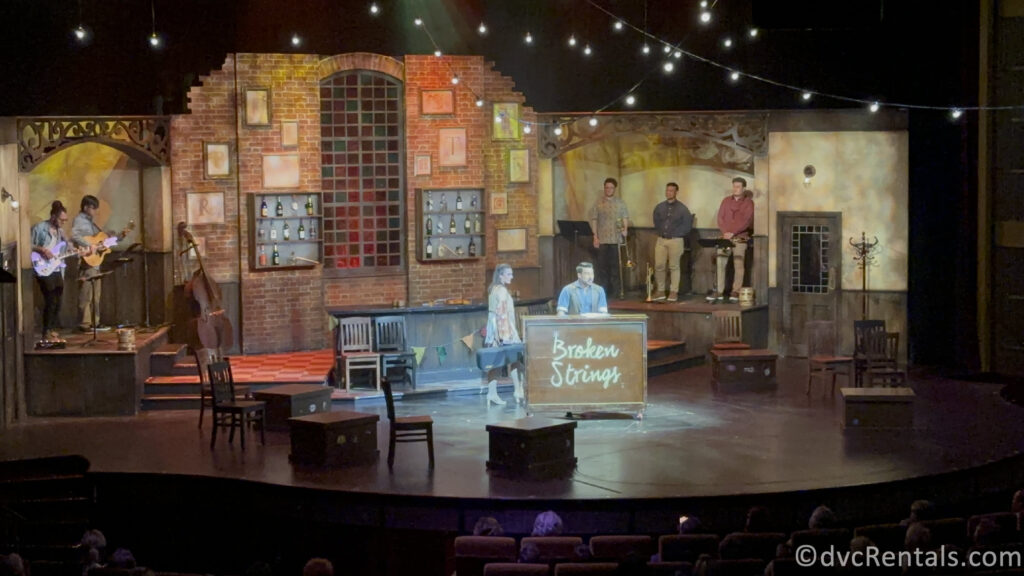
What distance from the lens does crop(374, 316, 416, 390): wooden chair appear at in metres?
16.1

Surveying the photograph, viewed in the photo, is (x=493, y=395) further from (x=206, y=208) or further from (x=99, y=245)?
(x=99, y=245)

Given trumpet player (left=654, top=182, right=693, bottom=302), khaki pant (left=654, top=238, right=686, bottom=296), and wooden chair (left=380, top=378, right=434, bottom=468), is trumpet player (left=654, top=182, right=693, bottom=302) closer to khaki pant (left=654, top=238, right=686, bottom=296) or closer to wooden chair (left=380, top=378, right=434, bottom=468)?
khaki pant (left=654, top=238, right=686, bottom=296)

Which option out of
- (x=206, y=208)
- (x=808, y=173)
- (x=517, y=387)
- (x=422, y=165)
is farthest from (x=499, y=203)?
(x=517, y=387)

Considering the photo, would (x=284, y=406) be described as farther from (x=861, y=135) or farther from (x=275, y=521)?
(x=861, y=135)

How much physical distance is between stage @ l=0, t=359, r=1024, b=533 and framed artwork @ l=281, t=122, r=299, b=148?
4.05 m

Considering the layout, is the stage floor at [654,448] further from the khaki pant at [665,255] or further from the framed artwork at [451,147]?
the khaki pant at [665,255]

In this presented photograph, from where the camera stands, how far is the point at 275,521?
12148mm

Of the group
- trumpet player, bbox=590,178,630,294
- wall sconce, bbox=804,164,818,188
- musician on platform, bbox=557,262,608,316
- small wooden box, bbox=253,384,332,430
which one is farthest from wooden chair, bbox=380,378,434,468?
wall sconce, bbox=804,164,818,188

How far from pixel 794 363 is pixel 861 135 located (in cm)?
300

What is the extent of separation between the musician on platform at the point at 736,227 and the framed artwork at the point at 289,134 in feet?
18.9

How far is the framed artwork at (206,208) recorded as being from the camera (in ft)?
57.9

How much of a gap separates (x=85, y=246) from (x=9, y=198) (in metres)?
1.54

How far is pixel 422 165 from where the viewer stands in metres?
18.6

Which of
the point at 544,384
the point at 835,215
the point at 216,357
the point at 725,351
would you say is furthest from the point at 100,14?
the point at 835,215
